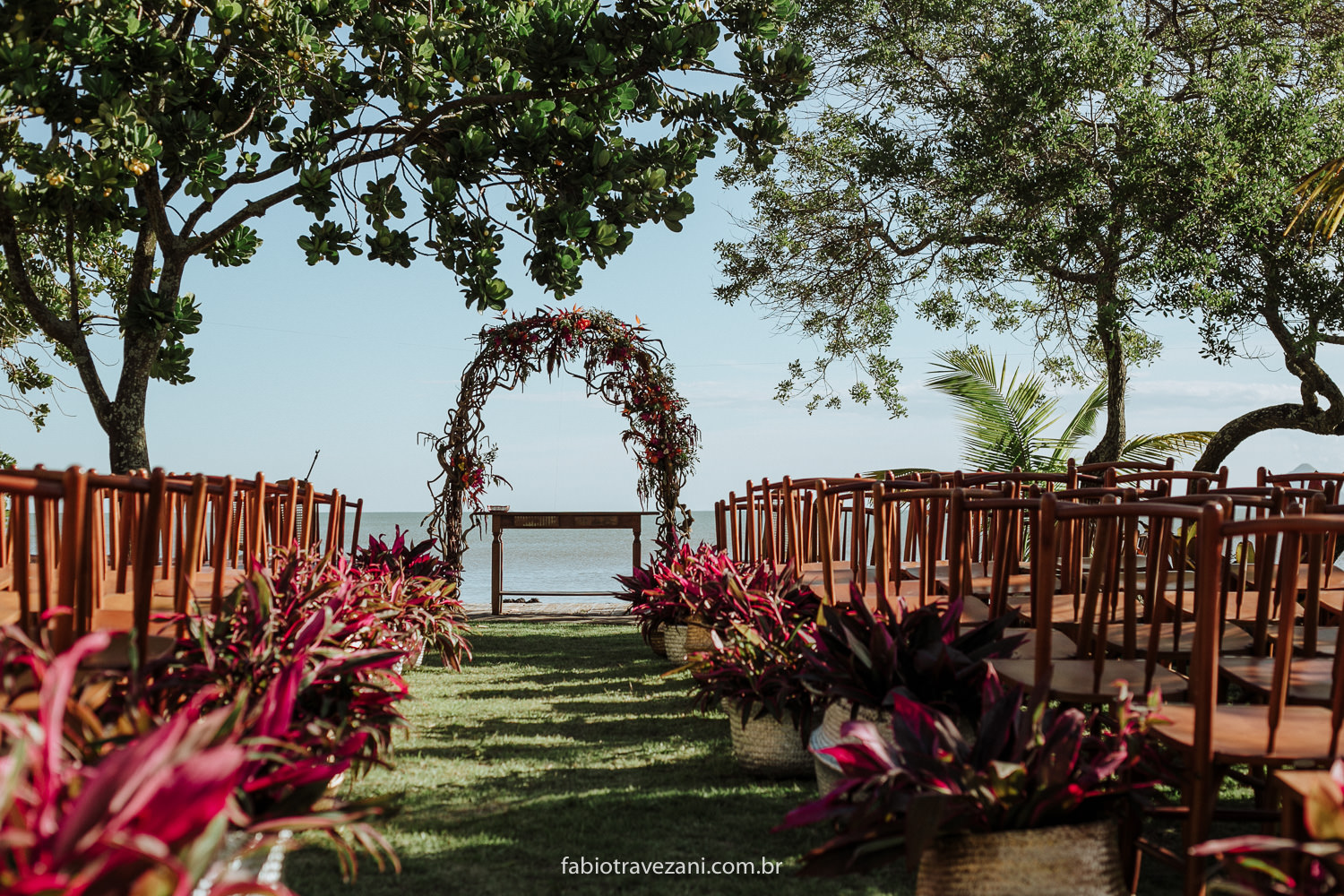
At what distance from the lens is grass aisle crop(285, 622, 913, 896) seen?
2.17 metres

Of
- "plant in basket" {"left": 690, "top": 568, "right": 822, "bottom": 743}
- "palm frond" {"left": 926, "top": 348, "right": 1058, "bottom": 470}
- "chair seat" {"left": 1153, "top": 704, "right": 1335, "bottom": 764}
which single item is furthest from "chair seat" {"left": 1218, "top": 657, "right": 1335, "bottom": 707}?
"palm frond" {"left": 926, "top": 348, "right": 1058, "bottom": 470}

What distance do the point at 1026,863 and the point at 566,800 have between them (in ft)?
5.00

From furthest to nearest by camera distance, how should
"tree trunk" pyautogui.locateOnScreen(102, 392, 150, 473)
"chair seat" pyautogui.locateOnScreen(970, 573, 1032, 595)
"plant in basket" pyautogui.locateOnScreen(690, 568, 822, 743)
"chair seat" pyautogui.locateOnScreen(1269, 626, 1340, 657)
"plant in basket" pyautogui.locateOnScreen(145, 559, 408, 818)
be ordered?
"tree trunk" pyautogui.locateOnScreen(102, 392, 150, 473) → "chair seat" pyautogui.locateOnScreen(970, 573, 1032, 595) → "plant in basket" pyautogui.locateOnScreen(690, 568, 822, 743) → "chair seat" pyautogui.locateOnScreen(1269, 626, 1340, 657) → "plant in basket" pyautogui.locateOnScreen(145, 559, 408, 818)

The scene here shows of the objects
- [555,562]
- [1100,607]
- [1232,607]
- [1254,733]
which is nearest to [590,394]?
[1232,607]

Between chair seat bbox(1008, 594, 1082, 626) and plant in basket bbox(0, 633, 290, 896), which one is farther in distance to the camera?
chair seat bbox(1008, 594, 1082, 626)

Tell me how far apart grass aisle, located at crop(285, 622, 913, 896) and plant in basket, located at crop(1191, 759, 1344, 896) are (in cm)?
90

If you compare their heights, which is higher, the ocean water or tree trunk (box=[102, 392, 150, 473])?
tree trunk (box=[102, 392, 150, 473])

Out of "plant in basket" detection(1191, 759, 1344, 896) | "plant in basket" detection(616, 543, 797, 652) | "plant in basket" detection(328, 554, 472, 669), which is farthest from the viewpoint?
"plant in basket" detection(616, 543, 797, 652)

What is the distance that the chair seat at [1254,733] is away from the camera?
1.62 meters

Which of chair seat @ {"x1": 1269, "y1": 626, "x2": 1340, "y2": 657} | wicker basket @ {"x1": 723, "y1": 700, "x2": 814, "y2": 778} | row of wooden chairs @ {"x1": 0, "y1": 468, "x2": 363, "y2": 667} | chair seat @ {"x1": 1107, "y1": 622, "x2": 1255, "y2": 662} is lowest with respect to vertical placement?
wicker basket @ {"x1": 723, "y1": 700, "x2": 814, "y2": 778}

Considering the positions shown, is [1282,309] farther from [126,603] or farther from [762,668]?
[126,603]

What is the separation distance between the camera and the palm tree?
8688 mm

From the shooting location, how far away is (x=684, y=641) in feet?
17.2

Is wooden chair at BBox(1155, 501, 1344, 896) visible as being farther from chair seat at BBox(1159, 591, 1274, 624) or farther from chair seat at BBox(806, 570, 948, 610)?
chair seat at BBox(1159, 591, 1274, 624)
